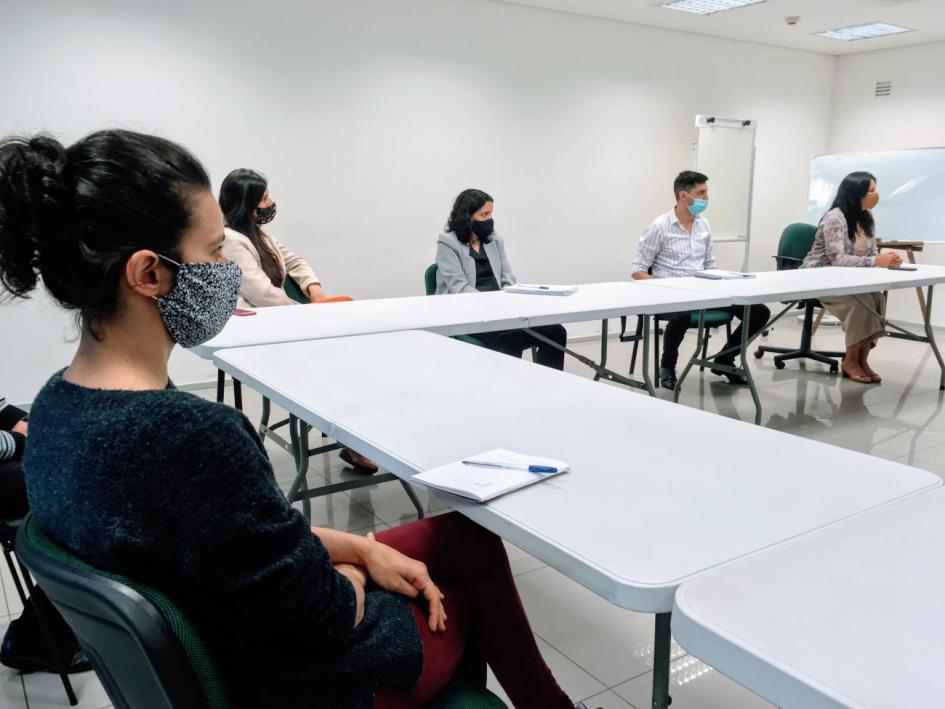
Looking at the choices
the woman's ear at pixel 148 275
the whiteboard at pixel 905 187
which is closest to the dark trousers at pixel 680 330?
the whiteboard at pixel 905 187

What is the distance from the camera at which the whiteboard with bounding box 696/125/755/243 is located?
6449 mm

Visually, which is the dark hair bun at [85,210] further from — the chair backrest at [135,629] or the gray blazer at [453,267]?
the gray blazer at [453,267]

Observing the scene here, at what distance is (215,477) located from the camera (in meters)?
0.76

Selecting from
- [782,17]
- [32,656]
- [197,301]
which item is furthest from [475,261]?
[782,17]

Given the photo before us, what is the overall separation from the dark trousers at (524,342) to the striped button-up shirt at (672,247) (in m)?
1.02

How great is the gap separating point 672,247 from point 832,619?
4195 mm

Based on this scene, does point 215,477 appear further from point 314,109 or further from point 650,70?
point 650,70

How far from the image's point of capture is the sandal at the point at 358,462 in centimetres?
325

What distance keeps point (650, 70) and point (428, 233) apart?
8.20 feet

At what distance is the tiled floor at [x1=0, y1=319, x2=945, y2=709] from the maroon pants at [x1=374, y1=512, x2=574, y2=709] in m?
0.43

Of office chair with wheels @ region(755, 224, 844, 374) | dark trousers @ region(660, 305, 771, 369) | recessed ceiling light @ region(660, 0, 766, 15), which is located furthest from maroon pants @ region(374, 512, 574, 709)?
recessed ceiling light @ region(660, 0, 766, 15)

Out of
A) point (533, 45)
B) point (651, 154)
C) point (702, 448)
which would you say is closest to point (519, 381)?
point (702, 448)

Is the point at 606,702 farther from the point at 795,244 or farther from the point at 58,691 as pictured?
the point at 795,244

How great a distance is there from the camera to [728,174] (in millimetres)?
6617
